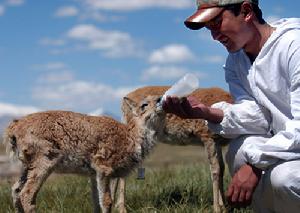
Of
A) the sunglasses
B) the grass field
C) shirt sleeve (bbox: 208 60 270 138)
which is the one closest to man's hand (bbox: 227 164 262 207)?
shirt sleeve (bbox: 208 60 270 138)

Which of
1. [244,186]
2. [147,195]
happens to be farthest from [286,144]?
[147,195]

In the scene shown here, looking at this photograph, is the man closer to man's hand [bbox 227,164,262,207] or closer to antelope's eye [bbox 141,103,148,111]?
man's hand [bbox 227,164,262,207]

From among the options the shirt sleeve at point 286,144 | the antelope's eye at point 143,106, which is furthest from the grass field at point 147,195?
the shirt sleeve at point 286,144

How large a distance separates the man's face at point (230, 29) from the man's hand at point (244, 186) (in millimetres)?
831

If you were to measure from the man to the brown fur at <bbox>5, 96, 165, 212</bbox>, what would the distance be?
275 centimetres

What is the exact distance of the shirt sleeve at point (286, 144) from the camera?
4113mm

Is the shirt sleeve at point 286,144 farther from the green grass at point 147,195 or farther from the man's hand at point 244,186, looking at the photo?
the green grass at point 147,195

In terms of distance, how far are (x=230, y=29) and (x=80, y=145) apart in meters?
3.68

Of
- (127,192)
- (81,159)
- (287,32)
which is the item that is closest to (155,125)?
(81,159)

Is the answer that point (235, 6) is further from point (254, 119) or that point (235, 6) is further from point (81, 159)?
point (81, 159)

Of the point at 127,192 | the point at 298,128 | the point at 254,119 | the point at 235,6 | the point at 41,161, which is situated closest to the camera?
the point at 298,128

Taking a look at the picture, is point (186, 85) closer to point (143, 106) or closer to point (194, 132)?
point (143, 106)

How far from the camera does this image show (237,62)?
4.99 meters

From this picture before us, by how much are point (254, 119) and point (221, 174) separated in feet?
15.2
